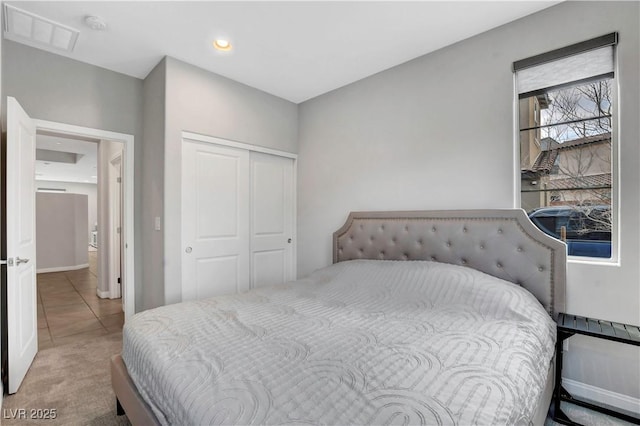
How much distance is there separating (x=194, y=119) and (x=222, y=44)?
726 millimetres

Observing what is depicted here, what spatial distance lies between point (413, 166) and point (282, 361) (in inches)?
82.9

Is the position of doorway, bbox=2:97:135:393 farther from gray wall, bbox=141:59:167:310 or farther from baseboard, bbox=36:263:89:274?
baseboard, bbox=36:263:89:274

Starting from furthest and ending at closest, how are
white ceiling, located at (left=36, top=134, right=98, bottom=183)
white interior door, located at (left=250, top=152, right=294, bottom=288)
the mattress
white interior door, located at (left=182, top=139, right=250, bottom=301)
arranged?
white ceiling, located at (left=36, top=134, right=98, bottom=183) < white interior door, located at (left=250, top=152, right=294, bottom=288) < white interior door, located at (left=182, top=139, right=250, bottom=301) < the mattress

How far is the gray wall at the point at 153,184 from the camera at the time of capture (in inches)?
108

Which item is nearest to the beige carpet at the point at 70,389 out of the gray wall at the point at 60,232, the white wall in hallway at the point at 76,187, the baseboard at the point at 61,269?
the baseboard at the point at 61,269

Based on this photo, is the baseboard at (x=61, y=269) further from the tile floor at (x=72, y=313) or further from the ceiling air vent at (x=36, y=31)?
the ceiling air vent at (x=36, y=31)

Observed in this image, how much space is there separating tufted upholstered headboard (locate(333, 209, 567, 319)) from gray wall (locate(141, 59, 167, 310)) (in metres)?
1.87

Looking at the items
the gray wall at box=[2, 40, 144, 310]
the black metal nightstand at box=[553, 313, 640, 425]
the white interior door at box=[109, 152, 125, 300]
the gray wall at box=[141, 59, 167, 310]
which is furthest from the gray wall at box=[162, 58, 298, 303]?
the black metal nightstand at box=[553, 313, 640, 425]

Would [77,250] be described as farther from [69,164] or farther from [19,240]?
[19,240]

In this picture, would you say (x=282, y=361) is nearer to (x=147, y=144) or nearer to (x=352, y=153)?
(x=352, y=153)

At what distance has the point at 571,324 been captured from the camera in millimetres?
1794

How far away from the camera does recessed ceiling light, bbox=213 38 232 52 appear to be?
2461mm

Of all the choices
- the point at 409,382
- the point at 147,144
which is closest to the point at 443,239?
the point at 409,382

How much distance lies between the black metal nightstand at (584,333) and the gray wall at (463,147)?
0.42 ft
